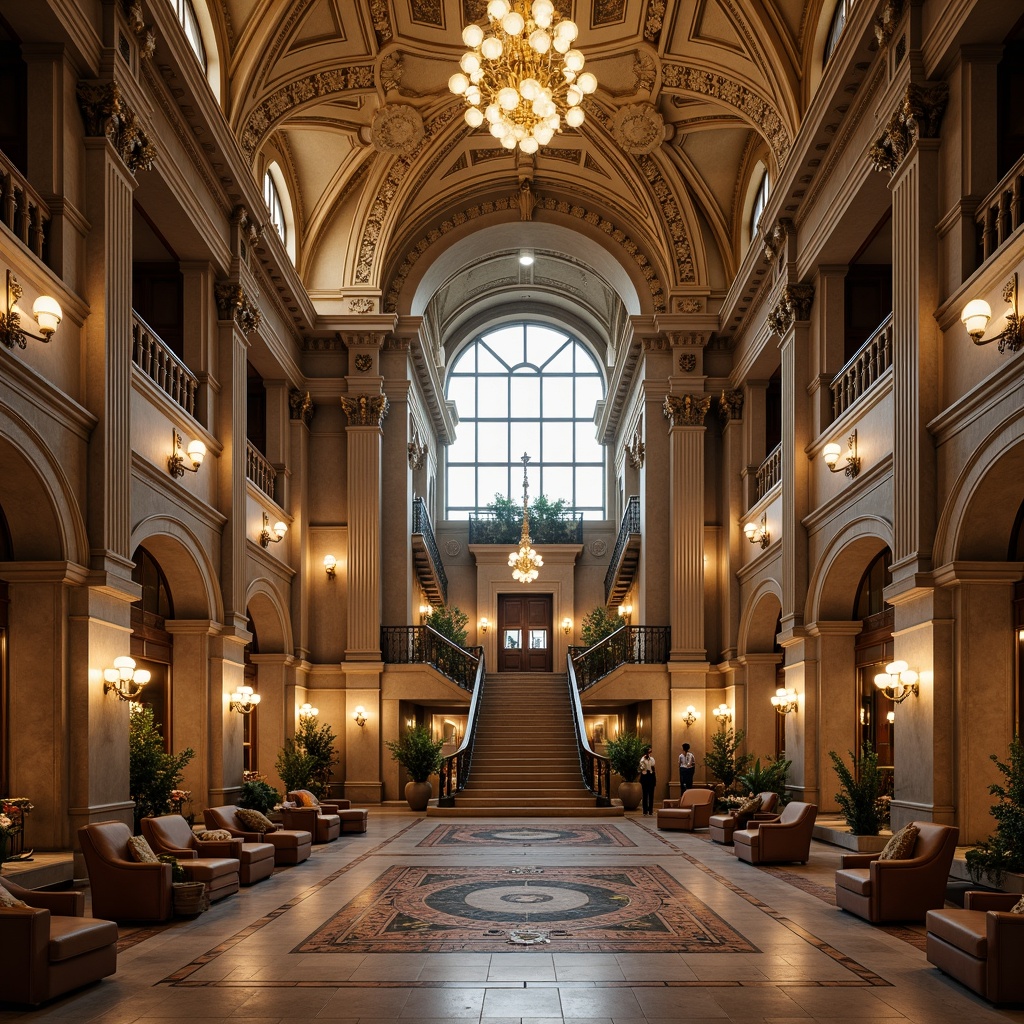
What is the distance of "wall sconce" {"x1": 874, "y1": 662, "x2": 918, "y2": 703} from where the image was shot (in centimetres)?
1257

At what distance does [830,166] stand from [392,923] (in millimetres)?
11799

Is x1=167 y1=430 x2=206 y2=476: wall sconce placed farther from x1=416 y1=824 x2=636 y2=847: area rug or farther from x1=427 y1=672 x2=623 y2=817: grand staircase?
x1=427 y1=672 x2=623 y2=817: grand staircase

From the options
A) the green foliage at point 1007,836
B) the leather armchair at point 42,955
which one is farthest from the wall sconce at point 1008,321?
the leather armchair at point 42,955

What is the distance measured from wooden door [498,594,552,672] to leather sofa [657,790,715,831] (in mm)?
17220

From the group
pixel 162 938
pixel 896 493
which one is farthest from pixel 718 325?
pixel 162 938

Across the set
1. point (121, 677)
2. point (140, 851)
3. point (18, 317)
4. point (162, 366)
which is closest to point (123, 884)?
point (140, 851)

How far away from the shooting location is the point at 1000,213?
11195 millimetres

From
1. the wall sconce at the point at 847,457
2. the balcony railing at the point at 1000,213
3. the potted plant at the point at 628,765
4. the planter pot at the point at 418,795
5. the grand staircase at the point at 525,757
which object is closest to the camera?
the balcony railing at the point at 1000,213

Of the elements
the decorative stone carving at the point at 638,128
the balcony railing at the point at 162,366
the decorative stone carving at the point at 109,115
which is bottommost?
the balcony railing at the point at 162,366

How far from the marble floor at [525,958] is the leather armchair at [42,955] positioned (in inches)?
5.0

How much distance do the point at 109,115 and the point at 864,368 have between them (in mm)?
9794

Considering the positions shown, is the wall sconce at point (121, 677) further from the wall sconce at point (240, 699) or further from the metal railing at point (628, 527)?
the metal railing at point (628, 527)

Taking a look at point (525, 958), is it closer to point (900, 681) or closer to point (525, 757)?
point (900, 681)

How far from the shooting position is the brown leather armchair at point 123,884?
9.62 m
